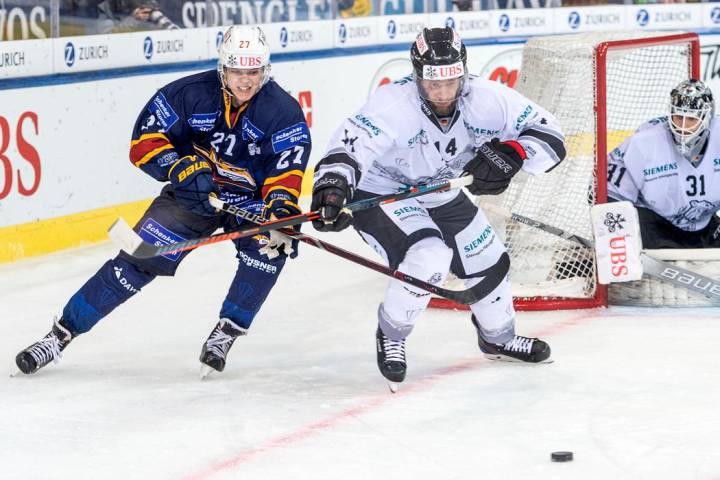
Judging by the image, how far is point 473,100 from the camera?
3.77m

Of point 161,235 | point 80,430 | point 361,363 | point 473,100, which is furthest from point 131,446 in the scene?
point 473,100

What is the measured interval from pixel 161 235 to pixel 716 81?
19.8 ft

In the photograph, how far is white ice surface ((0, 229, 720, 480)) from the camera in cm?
311

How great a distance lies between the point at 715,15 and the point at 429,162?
19.1 feet

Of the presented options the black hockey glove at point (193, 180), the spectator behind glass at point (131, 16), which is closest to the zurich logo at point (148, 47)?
the spectator behind glass at point (131, 16)

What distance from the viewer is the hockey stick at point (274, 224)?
3.64 meters

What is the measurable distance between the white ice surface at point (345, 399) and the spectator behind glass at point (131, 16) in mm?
1515

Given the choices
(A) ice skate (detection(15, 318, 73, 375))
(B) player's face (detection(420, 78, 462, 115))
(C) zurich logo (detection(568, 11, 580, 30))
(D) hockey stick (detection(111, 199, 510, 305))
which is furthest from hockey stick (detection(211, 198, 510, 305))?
(C) zurich logo (detection(568, 11, 580, 30))

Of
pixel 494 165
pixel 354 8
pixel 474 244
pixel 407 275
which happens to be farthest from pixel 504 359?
pixel 354 8

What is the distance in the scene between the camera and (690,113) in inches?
188

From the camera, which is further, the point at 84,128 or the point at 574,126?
the point at 84,128

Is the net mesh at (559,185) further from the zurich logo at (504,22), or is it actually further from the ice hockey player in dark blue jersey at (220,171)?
the zurich logo at (504,22)

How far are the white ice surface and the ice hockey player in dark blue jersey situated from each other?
0.63 ft

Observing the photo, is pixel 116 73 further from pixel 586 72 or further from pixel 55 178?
pixel 586 72
